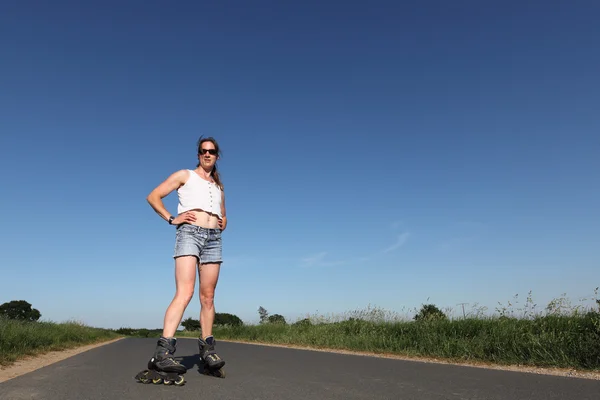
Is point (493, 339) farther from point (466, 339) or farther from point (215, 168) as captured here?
point (215, 168)

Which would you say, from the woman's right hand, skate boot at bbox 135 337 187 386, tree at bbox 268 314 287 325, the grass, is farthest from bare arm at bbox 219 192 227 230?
tree at bbox 268 314 287 325

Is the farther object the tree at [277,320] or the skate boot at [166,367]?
the tree at [277,320]

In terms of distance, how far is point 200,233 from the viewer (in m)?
3.98

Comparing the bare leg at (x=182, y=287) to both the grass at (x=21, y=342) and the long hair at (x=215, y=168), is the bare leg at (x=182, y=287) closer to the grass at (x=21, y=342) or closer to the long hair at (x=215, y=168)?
the long hair at (x=215, y=168)

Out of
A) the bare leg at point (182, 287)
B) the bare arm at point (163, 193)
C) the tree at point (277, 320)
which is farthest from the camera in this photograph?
the tree at point (277, 320)

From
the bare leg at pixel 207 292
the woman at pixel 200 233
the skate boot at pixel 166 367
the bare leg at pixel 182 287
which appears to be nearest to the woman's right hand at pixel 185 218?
the woman at pixel 200 233

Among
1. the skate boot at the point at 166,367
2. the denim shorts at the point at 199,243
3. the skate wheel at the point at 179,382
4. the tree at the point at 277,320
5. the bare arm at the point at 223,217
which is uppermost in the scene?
the bare arm at the point at 223,217

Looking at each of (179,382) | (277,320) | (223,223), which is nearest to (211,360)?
(179,382)

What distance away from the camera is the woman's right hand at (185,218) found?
12.9 feet

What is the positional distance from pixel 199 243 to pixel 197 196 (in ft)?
1.55

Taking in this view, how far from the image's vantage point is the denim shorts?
3.89 metres

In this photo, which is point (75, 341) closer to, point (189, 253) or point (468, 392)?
point (189, 253)

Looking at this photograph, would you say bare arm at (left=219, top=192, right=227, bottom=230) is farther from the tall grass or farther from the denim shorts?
the tall grass

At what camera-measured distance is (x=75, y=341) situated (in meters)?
12.8
